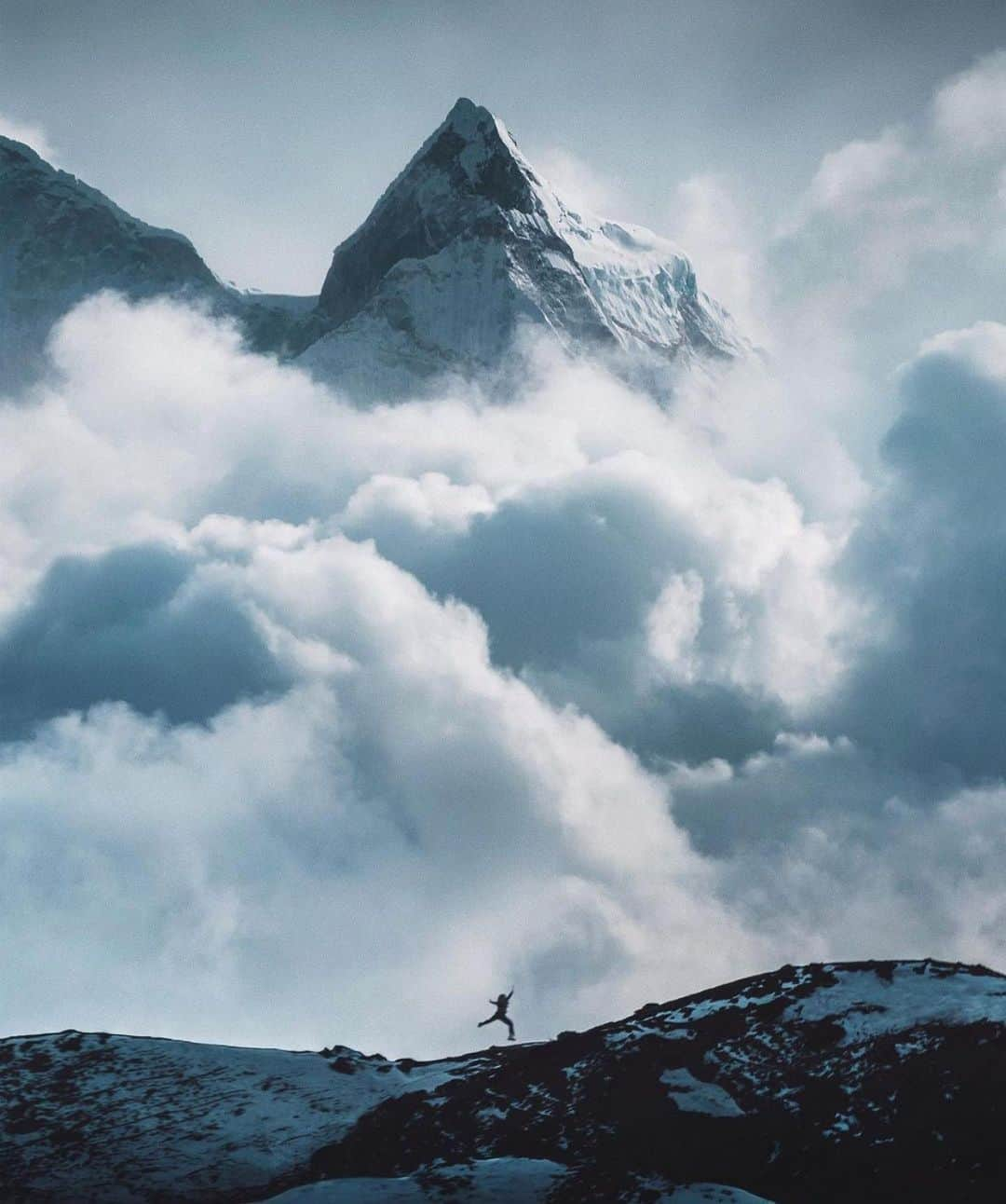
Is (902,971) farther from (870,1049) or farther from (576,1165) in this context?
(576,1165)

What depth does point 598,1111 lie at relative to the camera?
43.8 m

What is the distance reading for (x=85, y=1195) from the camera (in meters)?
41.6

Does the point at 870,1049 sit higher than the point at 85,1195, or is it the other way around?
the point at 870,1049

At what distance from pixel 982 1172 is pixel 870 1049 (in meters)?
7.60

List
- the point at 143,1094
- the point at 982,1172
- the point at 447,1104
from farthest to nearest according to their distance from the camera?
the point at 143,1094, the point at 447,1104, the point at 982,1172

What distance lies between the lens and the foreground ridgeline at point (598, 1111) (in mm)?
36781

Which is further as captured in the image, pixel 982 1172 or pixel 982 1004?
pixel 982 1004

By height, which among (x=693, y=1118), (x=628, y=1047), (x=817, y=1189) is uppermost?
(x=628, y=1047)

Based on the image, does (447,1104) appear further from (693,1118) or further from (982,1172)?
(982,1172)

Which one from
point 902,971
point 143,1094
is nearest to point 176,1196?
point 143,1094

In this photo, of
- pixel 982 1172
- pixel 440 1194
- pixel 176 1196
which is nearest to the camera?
pixel 440 1194

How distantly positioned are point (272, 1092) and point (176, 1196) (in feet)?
28.0

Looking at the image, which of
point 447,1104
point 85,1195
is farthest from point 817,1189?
point 85,1195

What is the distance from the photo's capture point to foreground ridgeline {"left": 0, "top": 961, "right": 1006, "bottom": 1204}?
36781 millimetres
